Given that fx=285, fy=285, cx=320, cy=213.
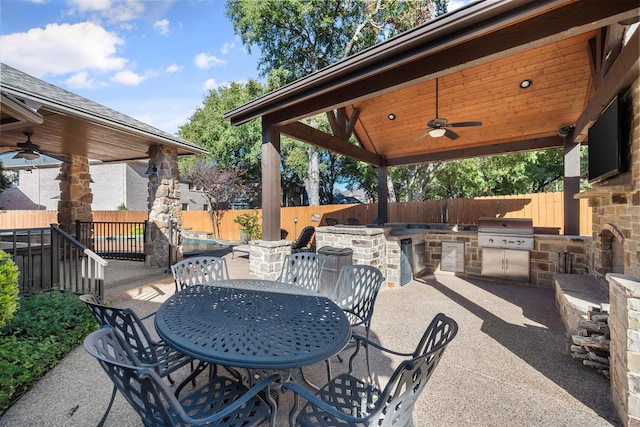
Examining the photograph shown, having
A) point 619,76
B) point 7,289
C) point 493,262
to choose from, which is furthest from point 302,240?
point 619,76

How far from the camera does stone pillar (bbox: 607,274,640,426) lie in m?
1.77

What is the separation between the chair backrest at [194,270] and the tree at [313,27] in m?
9.08

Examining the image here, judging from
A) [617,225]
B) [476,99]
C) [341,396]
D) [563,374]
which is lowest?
[563,374]

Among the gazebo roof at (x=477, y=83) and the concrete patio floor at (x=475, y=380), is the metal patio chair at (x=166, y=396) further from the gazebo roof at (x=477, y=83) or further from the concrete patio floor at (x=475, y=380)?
the gazebo roof at (x=477, y=83)

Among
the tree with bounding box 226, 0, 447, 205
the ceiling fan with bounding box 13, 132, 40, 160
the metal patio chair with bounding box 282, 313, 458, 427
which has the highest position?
the tree with bounding box 226, 0, 447, 205

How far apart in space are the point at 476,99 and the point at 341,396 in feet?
19.9

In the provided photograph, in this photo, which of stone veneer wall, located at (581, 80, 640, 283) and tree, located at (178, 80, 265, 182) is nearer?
stone veneer wall, located at (581, 80, 640, 283)

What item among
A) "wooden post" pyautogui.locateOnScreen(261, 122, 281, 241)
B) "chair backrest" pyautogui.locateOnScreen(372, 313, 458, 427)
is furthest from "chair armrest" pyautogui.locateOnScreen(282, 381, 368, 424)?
"wooden post" pyautogui.locateOnScreen(261, 122, 281, 241)

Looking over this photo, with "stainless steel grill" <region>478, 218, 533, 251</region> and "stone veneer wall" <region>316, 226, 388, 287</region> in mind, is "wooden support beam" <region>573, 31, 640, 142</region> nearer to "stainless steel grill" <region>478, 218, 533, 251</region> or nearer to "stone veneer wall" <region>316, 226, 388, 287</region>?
"stainless steel grill" <region>478, 218, 533, 251</region>

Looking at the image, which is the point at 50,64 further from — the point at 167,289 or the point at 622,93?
the point at 622,93

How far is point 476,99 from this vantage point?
5.69 metres

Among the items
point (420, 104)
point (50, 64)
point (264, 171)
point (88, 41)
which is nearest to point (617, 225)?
point (420, 104)

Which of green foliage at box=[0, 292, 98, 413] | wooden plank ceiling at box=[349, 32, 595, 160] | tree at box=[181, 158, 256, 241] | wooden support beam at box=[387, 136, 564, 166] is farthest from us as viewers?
tree at box=[181, 158, 256, 241]

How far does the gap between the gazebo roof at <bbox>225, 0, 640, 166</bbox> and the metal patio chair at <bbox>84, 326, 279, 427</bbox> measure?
3.18m
